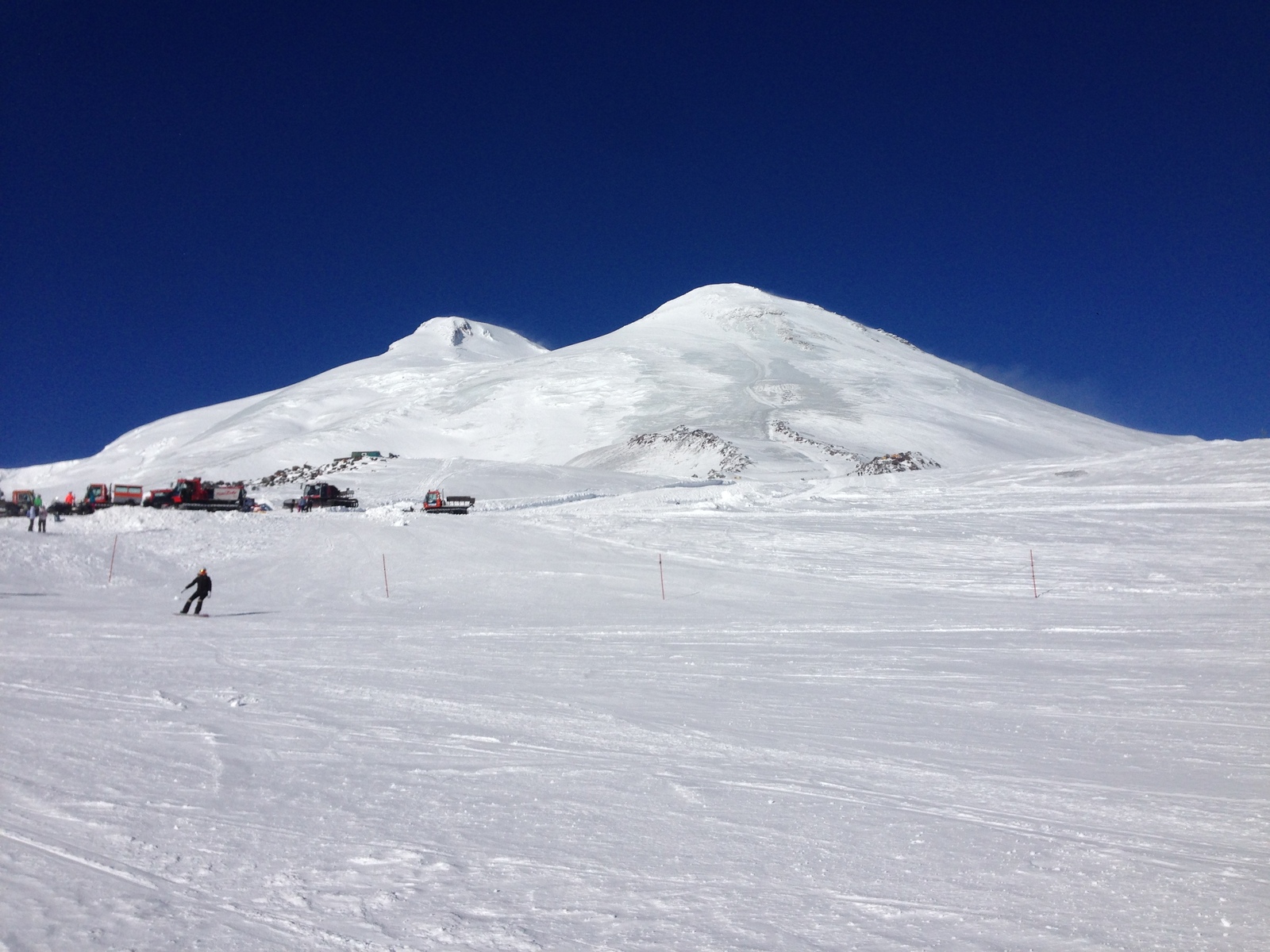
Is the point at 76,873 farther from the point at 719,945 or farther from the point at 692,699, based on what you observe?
the point at 692,699

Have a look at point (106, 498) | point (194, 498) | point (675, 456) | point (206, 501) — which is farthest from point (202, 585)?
point (675, 456)

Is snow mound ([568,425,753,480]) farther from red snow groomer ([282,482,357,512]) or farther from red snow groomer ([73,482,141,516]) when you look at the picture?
red snow groomer ([73,482,141,516])

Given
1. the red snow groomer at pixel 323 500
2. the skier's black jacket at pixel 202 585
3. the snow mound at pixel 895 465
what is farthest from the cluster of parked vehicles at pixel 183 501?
the snow mound at pixel 895 465

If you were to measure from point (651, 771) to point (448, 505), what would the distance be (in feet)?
137

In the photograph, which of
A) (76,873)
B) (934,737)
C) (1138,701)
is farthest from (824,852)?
(1138,701)

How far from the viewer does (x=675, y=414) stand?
363ft

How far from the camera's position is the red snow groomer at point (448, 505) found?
4347 cm

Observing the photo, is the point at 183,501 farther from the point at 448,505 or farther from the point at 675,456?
the point at 675,456

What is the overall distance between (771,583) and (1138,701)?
1268 centimetres

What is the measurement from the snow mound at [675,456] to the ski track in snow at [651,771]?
5556cm

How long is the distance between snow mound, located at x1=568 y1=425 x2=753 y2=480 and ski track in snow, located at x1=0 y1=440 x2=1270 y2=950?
55558mm

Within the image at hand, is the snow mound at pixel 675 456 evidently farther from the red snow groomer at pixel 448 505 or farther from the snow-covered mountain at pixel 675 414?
the red snow groomer at pixel 448 505

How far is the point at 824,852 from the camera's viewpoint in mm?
5285

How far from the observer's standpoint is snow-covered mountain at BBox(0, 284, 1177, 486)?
295ft
